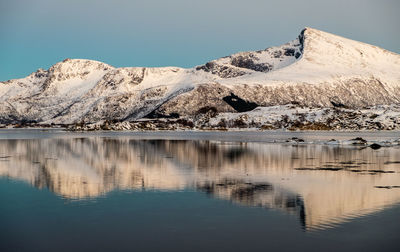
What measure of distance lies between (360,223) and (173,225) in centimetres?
1141

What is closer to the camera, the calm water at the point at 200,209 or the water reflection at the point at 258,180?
the calm water at the point at 200,209

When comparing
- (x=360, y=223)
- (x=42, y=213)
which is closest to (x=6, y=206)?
(x=42, y=213)

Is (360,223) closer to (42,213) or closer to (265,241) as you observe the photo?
(265,241)

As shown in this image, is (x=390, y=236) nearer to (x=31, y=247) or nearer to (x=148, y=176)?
(x=31, y=247)

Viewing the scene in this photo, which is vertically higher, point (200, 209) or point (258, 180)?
point (258, 180)

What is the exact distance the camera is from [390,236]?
2405 cm

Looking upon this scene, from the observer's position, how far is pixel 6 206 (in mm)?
33250

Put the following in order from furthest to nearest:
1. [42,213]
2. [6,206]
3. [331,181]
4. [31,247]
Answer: [331,181], [6,206], [42,213], [31,247]

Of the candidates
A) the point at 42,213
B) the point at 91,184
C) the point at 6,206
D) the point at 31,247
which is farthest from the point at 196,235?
the point at 91,184

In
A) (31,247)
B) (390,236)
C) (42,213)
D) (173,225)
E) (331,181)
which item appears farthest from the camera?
(331,181)

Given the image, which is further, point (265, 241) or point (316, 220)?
point (316, 220)

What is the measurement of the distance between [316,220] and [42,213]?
60.8ft

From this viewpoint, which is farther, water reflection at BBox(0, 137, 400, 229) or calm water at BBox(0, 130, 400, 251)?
water reflection at BBox(0, 137, 400, 229)

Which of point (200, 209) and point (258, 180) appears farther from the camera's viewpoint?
point (258, 180)
